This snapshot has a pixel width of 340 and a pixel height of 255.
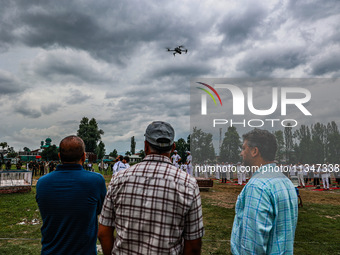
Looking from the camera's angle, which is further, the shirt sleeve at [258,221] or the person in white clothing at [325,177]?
the person in white clothing at [325,177]

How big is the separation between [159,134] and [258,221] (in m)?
1.05

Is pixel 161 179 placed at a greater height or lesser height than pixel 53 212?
greater

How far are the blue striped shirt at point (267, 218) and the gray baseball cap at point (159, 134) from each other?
2.69 ft

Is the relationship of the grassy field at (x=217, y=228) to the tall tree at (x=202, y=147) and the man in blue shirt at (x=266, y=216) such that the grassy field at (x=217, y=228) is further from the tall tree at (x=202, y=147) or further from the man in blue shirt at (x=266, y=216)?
the man in blue shirt at (x=266, y=216)

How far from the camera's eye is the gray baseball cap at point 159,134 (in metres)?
1.87

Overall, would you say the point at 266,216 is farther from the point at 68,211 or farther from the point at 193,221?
the point at 68,211

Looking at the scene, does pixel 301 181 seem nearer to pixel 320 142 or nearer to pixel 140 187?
pixel 320 142

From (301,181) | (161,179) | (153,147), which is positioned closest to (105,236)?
(161,179)

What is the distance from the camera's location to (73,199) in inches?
87.8

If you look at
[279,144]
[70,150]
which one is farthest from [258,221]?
[279,144]

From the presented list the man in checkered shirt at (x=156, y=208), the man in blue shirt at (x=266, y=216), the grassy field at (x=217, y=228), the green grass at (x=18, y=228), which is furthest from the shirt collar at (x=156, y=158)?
the green grass at (x=18, y=228)

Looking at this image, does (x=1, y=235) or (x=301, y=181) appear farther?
(x=301, y=181)

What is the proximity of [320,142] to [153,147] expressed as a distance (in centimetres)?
1058

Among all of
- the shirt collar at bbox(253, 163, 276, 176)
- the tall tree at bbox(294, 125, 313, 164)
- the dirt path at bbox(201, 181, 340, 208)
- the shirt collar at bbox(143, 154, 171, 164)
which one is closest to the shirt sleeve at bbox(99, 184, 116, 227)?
the shirt collar at bbox(143, 154, 171, 164)
